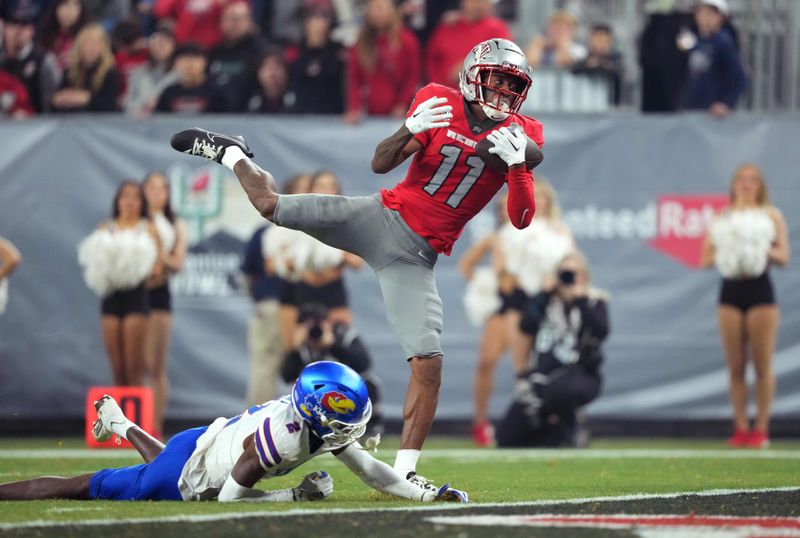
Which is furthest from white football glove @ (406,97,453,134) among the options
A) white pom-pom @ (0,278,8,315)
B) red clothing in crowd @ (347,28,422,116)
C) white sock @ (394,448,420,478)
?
red clothing in crowd @ (347,28,422,116)

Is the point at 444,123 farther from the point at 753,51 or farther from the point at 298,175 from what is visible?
the point at 753,51

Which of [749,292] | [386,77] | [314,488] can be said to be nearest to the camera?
[314,488]

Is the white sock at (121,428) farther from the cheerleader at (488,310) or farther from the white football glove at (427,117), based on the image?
the cheerleader at (488,310)

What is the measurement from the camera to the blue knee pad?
5.82 meters

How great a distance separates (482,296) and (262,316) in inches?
72.2

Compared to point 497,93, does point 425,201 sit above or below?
below

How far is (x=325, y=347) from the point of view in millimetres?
Result: 10289

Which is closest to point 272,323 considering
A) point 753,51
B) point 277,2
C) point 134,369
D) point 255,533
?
point 134,369

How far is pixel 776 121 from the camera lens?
1191 cm

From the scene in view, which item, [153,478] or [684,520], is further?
[153,478]

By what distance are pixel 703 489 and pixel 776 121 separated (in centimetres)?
592

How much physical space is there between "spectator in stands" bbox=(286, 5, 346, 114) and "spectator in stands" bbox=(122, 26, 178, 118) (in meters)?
1.12

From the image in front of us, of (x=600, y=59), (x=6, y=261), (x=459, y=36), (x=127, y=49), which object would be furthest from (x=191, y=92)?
(x=600, y=59)

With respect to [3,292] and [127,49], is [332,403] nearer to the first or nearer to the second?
[3,292]
